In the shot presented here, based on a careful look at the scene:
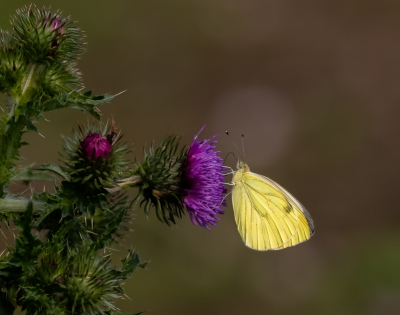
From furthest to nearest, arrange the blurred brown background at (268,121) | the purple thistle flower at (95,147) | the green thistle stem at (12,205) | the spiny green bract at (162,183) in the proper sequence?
the blurred brown background at (268,121) < the spiny green bract at (162,183) < the purple thistle flower at (95,147) < the green thistle stem at (12,205)

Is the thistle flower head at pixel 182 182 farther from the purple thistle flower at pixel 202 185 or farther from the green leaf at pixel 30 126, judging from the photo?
the green leaf at pixel 30 126

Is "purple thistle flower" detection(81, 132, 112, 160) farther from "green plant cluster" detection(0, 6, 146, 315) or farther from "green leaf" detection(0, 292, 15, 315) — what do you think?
"green leaf" detection(0, 292, 15, 315)

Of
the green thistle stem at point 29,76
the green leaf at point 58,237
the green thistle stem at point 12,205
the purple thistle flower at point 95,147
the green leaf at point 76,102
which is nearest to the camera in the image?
the green leaf at point 58,237

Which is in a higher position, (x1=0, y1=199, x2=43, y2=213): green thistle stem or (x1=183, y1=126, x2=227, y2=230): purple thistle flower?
(x1=183, y1=126, x2=227, y2=230): purple thistle flower

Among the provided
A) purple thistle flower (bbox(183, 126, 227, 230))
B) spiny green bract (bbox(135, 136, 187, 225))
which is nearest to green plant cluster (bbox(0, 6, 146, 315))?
spiny green bract (bbox(135, 136, 187, 225))

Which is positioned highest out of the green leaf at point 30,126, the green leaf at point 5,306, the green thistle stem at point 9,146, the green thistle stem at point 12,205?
the green leaf at point 30,126

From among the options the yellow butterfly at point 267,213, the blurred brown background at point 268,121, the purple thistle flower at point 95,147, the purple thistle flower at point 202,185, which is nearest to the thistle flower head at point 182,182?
the purple thistle flower at point 202,185

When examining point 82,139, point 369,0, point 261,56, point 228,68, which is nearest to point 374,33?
point 369,0
